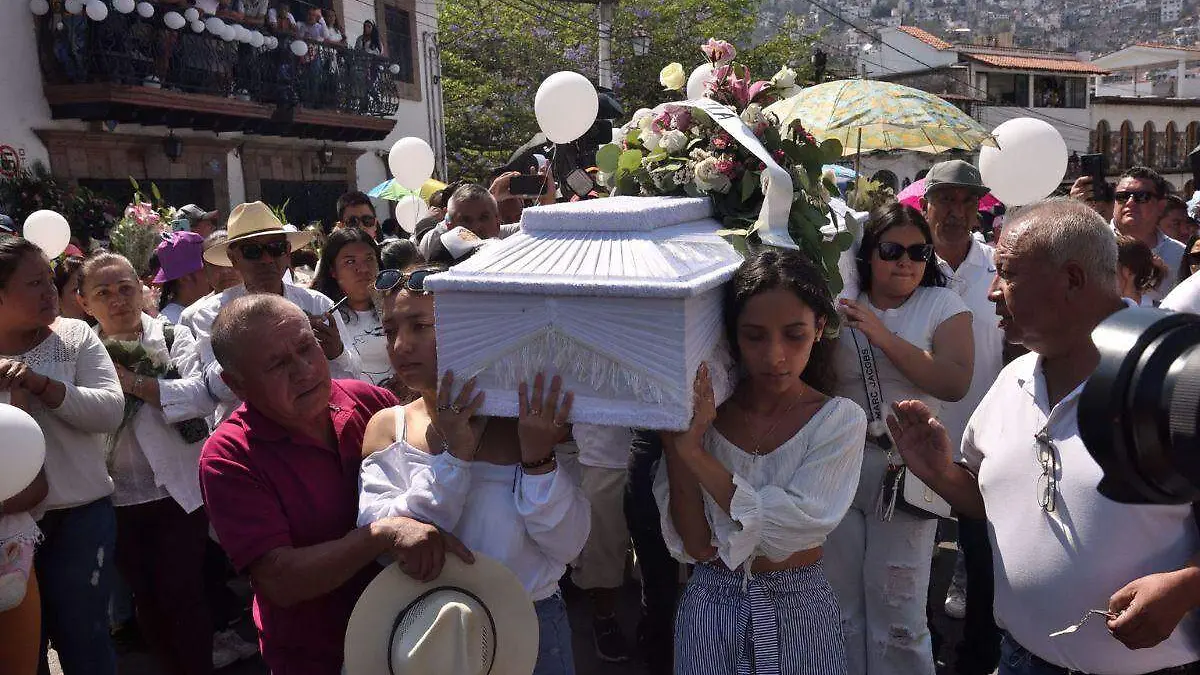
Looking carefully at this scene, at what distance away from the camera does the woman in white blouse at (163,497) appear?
11.8 ft

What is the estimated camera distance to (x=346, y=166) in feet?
56.5

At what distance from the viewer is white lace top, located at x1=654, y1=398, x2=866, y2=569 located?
2043mm

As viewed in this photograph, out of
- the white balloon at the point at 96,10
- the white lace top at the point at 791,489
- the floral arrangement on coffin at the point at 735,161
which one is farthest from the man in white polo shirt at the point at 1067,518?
the white balloon at the point at 96,10

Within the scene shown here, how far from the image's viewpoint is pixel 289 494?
7.01ft

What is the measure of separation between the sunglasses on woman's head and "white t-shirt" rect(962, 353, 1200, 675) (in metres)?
3.18

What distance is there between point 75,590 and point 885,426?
290 centimetres

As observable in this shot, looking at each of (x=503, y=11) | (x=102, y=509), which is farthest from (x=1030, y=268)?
(x=503, y=11)

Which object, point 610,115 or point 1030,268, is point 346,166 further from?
point 1030,268

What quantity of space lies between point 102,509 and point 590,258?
244 cm

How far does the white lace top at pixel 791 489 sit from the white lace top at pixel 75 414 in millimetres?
2205

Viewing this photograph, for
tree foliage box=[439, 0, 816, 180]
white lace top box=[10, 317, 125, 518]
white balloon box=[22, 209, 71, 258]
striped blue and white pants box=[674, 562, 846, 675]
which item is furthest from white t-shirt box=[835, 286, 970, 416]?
tree foliage box=[439, 0, 816, 180]

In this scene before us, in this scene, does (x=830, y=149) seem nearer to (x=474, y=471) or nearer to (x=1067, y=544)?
(x=1067, y=544)

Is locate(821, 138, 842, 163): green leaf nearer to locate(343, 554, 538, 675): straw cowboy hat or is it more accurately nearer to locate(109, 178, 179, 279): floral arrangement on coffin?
locate(343, 554, 538, 675): straw cowboy hat

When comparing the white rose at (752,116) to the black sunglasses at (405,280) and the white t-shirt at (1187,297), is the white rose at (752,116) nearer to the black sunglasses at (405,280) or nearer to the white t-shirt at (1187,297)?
the black sunglasses at (405,280)
